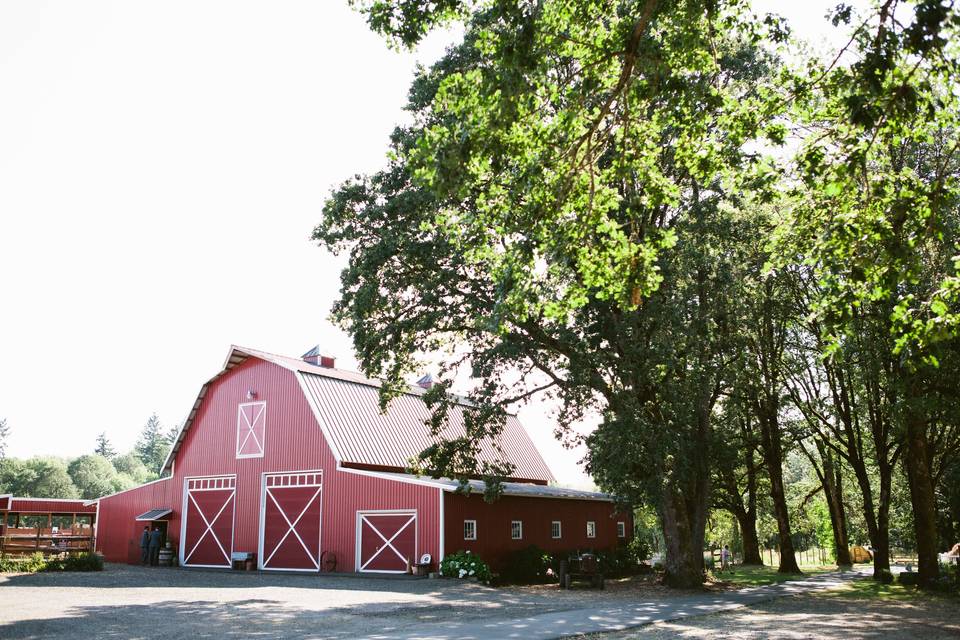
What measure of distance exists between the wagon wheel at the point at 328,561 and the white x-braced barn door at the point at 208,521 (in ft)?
17.1

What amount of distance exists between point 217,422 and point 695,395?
20710 mm

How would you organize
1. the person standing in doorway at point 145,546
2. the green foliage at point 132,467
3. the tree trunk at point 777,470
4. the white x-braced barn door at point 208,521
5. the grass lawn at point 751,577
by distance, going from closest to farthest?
the grass lawn at point 751,577 → the tree trunk at point 777,470 → the white x-braced barn door at point 208,521 → the person standing in doorway at point 145,546 → the green foliage at point 132,467

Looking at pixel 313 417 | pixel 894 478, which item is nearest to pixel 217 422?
pixel 313 417

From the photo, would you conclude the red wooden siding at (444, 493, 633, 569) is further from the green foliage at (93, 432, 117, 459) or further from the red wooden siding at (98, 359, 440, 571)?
the green foliage at (93, 432, 117, 459)

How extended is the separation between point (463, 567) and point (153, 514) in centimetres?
1626

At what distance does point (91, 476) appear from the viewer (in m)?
92.6

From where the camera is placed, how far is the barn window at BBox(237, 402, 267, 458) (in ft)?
97.7

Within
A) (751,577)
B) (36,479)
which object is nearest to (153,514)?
(751,577)

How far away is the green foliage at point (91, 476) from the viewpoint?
299 feet

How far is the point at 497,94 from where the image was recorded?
9086mm

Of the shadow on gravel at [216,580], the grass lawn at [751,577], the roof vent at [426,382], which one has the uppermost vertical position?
the roof vent at [426,382]

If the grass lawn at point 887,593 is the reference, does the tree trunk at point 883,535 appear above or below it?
above

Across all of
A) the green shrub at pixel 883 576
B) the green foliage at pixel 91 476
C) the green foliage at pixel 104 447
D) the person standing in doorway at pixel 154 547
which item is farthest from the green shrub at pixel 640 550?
the green foliage at pixel 104 447

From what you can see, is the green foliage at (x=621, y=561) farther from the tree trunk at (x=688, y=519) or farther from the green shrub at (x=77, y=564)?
the green shrub at (x=77, y=564)
